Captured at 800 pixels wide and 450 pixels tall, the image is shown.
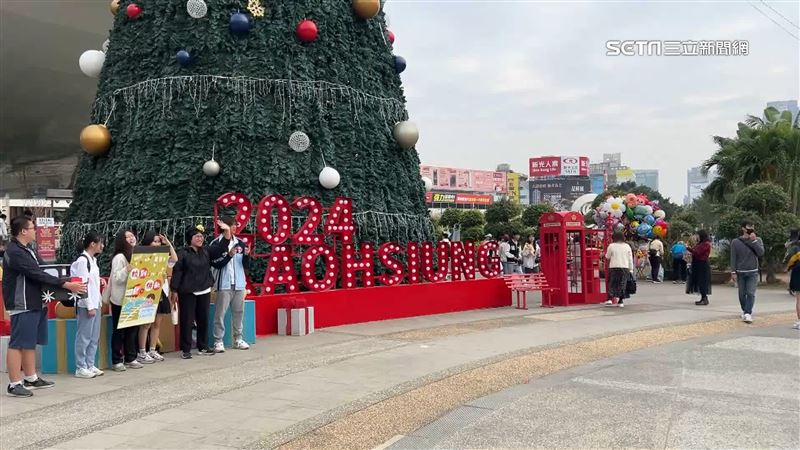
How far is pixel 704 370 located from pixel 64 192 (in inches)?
1429

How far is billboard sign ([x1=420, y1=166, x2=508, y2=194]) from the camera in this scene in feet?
392

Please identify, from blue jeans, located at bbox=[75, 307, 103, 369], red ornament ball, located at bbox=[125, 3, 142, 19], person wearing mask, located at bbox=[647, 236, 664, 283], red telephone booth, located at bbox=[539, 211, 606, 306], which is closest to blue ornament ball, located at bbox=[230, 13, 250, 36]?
red ornament ball, located at bbox=[125, 3, 142, 19]

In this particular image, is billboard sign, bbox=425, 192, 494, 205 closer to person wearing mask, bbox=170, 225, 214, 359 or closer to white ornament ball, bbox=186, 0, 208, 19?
white ornament ball, bbox=186, 0, 208, 19

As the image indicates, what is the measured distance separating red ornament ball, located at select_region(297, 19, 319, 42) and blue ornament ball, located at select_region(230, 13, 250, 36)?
3.53 ft

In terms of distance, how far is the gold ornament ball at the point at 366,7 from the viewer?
1472cm

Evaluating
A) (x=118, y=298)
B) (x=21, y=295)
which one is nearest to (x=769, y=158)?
(x=118, y=298)

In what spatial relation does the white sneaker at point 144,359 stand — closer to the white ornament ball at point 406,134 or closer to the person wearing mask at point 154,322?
the person wearing mask at point 154,322

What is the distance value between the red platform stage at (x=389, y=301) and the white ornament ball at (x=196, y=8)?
20.7 ft

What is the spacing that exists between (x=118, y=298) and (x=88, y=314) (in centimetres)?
50

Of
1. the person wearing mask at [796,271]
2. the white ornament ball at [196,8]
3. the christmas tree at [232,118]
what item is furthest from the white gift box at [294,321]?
the person wearing mask at [796,271]

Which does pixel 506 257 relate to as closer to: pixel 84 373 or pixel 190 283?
pixel 190 283

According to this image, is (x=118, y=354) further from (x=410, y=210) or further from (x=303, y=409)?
(x=410, y=210)

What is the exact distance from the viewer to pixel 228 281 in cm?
917

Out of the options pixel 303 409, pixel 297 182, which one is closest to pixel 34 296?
pixel 303 409
